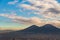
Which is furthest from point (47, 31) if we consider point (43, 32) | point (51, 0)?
point (51, 0)

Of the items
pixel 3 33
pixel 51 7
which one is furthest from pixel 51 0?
pixel 3 33

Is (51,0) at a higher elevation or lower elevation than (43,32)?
higher

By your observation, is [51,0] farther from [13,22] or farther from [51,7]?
[13,22]

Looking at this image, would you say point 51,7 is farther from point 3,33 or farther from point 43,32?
point 3,33

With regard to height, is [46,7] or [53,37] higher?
[46,7]
